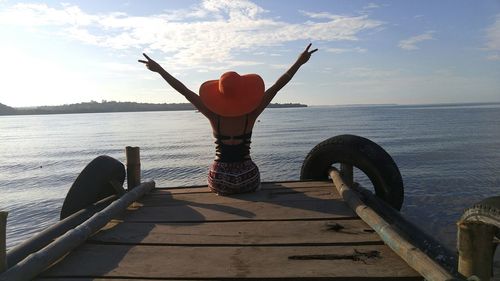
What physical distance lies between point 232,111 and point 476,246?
3.88 metres

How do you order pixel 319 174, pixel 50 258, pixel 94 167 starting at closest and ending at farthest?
pixel 50 258 → pixel 94 167 → pixel 319 174

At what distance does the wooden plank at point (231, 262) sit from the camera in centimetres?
316

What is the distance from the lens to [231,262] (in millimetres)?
3439

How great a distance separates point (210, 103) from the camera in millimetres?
5887

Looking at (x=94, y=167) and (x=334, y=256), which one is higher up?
(x=94, y=167)

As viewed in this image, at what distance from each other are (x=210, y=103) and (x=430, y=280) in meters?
3.91

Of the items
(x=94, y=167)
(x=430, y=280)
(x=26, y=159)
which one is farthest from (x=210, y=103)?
(x=26, y=159)

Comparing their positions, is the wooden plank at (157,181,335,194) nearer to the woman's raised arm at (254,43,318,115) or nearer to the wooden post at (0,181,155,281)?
the woman's raised arm at (254,43,318,115)

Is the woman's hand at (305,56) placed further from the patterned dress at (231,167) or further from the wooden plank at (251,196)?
the wooden plank at (251,196)

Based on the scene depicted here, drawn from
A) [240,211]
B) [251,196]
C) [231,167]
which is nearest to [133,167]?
[231,167]

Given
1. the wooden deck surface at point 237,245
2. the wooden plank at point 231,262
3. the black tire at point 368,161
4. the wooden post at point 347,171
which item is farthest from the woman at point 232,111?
the wooden plank at point 231,262

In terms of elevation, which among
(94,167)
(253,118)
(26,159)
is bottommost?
(26,159)

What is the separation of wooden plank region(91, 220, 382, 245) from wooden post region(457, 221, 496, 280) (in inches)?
51.8

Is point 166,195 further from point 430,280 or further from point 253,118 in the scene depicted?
point 430,280
